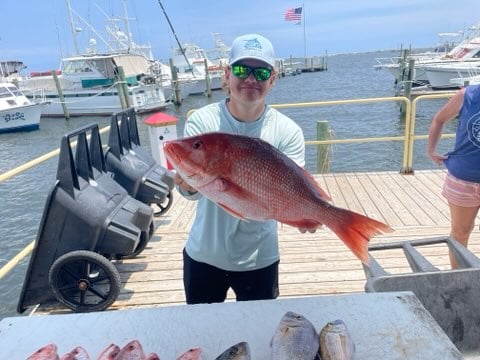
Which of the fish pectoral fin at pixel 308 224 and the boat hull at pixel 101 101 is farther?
the boat hull at pixel 101 101

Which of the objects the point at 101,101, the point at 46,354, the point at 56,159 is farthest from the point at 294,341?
the point at 101,101

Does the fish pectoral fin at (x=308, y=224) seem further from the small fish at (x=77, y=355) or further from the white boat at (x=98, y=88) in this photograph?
the white boat at (x=98, y=88)

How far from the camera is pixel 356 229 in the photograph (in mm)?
1427

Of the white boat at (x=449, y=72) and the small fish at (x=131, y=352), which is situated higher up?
the small fish at (x=131, y=352)

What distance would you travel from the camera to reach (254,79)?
5.56ft

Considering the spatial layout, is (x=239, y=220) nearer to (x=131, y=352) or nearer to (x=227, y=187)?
(x=227, y=187)

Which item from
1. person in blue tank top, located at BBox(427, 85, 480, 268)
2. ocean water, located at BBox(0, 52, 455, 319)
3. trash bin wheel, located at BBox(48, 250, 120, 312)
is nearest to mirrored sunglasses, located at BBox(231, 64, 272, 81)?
person in blue tank top, located at BBox(427, 85, 480, 268)

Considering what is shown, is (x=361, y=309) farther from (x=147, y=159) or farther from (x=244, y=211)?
(x=147, y=159)

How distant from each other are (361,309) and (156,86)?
90.9 ft

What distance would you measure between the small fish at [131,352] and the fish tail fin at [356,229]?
2.69 feet

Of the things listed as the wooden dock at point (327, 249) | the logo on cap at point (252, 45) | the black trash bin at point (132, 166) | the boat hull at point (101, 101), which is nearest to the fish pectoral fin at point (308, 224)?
the logo on cap at point (252, 45)

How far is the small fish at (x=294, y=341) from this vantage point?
1264 mm

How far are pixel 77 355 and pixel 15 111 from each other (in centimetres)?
2461

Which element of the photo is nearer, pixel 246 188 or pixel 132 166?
pixel 246 188
